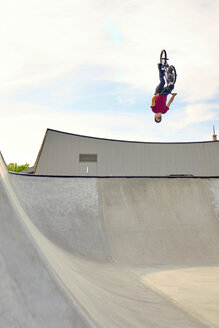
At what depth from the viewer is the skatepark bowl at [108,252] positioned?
2215mm

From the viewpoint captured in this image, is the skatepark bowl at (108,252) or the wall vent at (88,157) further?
the wall vent at (88,157)

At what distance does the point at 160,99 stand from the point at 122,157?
640cm

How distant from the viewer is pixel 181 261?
7.41m

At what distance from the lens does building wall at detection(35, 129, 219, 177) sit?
18.7m

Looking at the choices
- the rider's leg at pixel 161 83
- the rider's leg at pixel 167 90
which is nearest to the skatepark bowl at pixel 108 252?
the rider's leg at pixel 167 90

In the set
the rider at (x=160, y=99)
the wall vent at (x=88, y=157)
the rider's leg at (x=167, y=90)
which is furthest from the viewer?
the wall vent at (x=88, y=157)

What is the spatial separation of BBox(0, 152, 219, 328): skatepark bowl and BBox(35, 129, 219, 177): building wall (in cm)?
846

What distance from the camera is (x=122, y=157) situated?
19.6 m

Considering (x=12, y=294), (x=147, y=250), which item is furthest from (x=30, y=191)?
(x=12, y=294)

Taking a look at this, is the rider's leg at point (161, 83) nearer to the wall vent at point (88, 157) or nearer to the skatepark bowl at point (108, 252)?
the skatepark bowl at point (108, 252)

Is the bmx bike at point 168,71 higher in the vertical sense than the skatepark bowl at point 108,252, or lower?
higher

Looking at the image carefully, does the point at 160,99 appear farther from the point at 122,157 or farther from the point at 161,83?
the point at 122,157

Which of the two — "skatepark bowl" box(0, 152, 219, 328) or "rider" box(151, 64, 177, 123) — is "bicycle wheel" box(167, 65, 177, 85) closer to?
"rider" box(151, 64, 177, 123)

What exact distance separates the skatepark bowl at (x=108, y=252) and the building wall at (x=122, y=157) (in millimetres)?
8456
